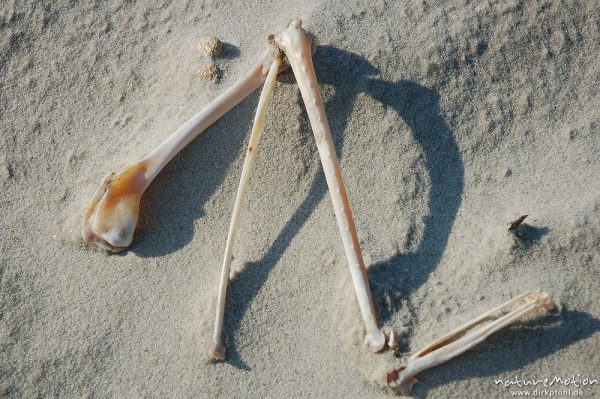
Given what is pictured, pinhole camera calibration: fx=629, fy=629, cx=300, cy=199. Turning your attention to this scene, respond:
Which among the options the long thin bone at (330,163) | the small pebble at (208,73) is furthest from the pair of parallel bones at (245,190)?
the small pebble at (208,73)

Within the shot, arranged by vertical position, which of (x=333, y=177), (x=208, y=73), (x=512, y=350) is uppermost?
(x=208, y=73)

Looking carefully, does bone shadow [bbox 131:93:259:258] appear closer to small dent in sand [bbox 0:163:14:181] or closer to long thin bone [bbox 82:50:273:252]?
long thin bone [bbox 82:50:273:252]

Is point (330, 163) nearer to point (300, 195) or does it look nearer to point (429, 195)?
point (300, 195)

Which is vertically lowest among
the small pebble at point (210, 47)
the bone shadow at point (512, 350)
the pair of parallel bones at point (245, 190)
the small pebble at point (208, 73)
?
the bone shadow at point (512, 350)

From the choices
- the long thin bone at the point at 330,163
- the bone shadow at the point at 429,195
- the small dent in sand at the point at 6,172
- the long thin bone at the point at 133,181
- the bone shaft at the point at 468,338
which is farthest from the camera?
the small dent in sand at the point at 6,172

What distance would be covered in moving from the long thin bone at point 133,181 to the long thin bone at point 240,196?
0.12 meters

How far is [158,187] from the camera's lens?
274cm

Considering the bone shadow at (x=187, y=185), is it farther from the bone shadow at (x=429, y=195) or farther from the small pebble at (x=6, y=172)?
the small pebble at (x=6, y=172)

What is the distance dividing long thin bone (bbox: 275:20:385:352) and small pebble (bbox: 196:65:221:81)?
36cm

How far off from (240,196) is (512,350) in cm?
118

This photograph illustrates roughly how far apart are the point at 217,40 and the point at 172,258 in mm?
1007

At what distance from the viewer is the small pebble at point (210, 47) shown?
2840 millimetres

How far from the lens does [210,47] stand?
2.84m

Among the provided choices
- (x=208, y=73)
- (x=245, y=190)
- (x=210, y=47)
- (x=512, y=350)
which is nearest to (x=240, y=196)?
(x=245, y=190)
